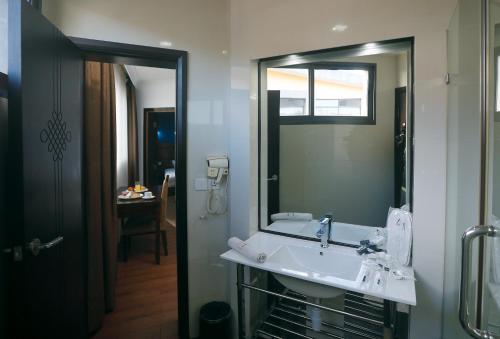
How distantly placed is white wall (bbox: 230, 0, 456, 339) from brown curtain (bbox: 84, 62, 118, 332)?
4.35ft

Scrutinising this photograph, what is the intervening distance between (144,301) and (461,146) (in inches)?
107

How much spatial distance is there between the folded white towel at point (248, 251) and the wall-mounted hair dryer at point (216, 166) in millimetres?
502

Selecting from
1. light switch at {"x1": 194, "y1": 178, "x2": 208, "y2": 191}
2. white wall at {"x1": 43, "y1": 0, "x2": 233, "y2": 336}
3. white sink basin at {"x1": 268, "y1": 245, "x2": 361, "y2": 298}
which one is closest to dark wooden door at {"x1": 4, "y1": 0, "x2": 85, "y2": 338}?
white wall at {"x1": 43, "y1": 0, "x2": 233, "y2": 336}

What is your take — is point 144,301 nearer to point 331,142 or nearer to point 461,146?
point 331,142

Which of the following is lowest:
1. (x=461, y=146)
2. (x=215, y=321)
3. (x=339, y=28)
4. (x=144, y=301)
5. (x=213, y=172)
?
(x=144, y=301)

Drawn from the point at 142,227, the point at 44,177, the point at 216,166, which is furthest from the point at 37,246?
the point at 142,227

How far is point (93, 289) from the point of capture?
2.22 meters

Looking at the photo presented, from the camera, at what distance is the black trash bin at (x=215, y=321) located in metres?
1.94

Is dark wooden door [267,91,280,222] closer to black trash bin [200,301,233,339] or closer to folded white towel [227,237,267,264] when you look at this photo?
folded white towel [227,237,267,264]

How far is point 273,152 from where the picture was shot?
2398 mm

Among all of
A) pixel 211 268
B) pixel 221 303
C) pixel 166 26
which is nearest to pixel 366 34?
pixel 166 26

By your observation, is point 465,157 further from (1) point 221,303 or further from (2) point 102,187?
(2) point 102,187

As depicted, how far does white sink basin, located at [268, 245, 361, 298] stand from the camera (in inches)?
59.8

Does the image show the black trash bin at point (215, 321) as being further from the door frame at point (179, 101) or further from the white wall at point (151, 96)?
Result: the white wall at point (151, 96)
